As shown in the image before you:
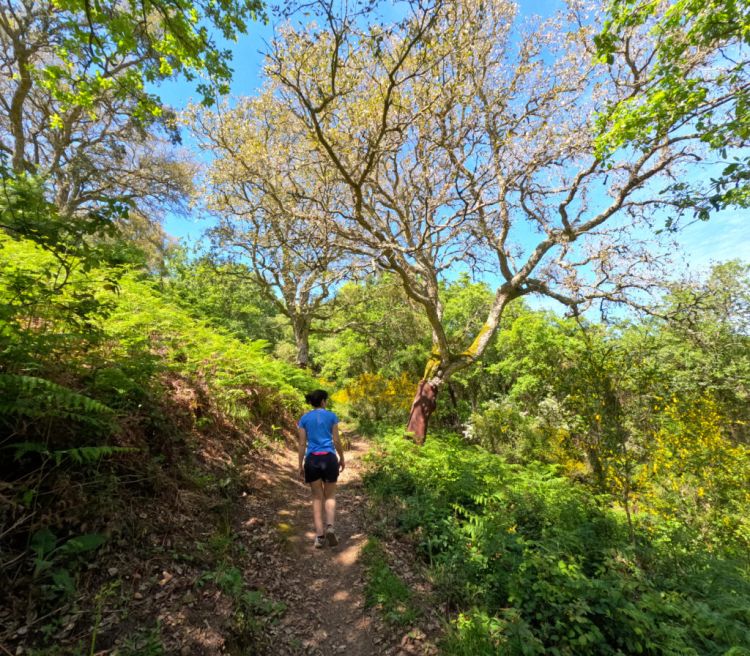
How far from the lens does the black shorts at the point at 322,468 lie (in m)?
5.06

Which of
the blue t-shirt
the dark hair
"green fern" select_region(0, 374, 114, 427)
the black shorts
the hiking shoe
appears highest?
"green fern" select_region(0, 374, 114, 427)

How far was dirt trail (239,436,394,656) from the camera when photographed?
351 cm

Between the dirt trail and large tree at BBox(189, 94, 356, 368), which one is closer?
the dirt trail

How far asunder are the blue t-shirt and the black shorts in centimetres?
10

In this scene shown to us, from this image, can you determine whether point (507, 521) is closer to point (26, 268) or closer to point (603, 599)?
point (603, 599)

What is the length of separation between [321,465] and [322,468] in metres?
0.04

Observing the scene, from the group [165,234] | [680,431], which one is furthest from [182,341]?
[165,234]

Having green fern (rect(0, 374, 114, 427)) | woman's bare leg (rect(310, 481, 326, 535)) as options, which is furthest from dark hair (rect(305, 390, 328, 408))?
green fern (rect(0, 374, 114, 427))

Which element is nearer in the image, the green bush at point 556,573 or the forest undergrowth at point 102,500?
the forest undergrowth at point 102,500

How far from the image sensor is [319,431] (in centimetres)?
522

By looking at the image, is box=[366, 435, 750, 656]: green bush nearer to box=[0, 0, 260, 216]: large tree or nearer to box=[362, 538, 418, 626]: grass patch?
box=[362, 538, 418, 626]: grass patch

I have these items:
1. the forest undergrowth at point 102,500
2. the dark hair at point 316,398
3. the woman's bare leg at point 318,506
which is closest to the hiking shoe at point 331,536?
the woman's bare leg at point 318,506

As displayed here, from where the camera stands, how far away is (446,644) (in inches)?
127

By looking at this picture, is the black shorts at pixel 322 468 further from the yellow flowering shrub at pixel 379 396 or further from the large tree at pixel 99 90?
the yellow flowering shrub at pixel 379 396
